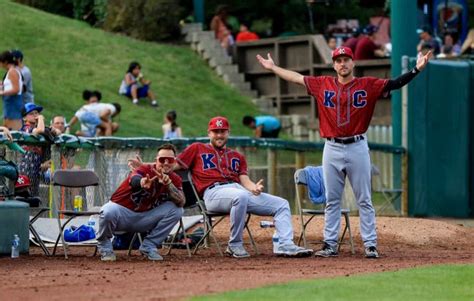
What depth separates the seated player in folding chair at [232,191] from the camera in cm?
1474

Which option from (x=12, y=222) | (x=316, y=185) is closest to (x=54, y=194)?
(x=12, y=222)

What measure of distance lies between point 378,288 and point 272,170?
9.16m

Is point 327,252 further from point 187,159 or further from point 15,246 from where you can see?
point 15,246

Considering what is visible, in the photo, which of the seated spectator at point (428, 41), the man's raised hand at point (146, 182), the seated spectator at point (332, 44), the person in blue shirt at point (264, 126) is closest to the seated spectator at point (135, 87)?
the person in blue shirt at point (264, 126)

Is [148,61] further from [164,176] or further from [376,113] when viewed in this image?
[164,176]

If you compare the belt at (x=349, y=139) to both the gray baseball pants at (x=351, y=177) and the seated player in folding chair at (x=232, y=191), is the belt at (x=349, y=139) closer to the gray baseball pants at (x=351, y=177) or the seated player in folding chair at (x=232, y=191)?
the gray baseball pants at (x=351, y=177)

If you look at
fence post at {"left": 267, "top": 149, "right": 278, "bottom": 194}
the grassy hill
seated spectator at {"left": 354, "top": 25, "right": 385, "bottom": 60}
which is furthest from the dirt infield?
seated spectator at {"left": 354, "top": 25, "right": 385, "bottom": 60}

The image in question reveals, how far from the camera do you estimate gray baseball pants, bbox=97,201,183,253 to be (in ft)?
46.7

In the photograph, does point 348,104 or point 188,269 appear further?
point 348,104

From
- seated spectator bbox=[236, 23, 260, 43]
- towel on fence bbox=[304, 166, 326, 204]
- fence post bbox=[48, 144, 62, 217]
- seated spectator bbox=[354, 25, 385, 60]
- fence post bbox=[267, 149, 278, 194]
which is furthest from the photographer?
seated spectator bbox=[236, 23, 260, 43]

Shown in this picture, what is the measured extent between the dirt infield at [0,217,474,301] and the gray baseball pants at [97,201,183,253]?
24 centimetres

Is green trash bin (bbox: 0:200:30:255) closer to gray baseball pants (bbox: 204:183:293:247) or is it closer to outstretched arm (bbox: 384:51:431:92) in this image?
gray baseball pants (bbox: 204:183:293:247)

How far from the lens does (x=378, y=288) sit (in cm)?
1137

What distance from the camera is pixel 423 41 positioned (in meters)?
27.7
